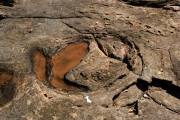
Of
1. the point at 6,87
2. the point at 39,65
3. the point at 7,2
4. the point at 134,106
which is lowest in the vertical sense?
the point at 134,106

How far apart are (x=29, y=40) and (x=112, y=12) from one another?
1678mm

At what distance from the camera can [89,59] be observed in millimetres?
5141

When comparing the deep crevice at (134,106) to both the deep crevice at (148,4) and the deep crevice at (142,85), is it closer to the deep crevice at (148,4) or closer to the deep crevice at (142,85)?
the deep crevice at (142,85)

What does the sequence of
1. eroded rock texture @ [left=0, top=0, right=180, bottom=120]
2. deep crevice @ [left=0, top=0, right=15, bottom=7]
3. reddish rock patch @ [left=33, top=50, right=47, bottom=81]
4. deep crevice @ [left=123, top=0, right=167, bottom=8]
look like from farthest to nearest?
1. deep crevice @ [left=0, top=0, right=15, bottom=7]
2. deep crevice @ [left=123, top=0, right=167, bottom=8]
3. reddish rock patch @ [left=33, top=50, right=47, bottom=81]
4. eroded rock texture @ [left=0, top=0, right=180, bottom=120]

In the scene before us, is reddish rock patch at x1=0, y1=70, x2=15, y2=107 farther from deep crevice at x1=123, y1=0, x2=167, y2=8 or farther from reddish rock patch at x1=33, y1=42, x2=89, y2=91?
deep crevice at x1=123, y1=0, x2=167, y2=8

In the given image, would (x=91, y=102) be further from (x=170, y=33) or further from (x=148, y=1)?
(x=148, y=1)

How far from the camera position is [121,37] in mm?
5523

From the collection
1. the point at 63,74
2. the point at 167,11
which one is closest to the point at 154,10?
the point at 167,11

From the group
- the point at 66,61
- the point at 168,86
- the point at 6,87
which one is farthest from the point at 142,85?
the point at 6,87

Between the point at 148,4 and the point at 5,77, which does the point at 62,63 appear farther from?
the point at 148,4

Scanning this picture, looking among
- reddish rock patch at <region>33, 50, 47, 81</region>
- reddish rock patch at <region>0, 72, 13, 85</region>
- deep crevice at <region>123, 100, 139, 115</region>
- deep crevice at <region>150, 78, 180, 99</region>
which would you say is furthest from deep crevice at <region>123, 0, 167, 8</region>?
reddish rock patch at <region>0, 72, 13, 85</region>

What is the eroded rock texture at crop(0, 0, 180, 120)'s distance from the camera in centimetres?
438

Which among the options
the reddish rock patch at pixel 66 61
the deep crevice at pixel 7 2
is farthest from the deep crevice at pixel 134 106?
the deep crevice at pixel 7 2

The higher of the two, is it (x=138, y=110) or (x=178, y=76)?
(x=178, y=76)
